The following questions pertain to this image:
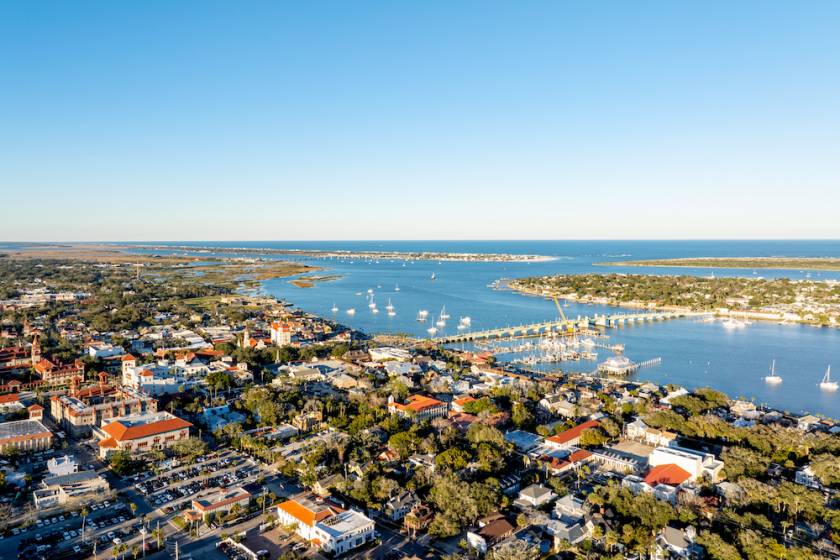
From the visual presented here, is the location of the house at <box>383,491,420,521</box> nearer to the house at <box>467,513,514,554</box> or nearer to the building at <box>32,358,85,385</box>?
the house at <box>467,513,514,554</box>

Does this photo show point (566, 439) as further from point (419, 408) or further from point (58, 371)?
point (58, 371)

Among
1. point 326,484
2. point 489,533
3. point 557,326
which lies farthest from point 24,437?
point 557,326

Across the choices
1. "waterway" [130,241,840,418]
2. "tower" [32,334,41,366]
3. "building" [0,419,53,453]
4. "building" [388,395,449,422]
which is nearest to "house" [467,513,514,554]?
"building" [388,395,449,422]

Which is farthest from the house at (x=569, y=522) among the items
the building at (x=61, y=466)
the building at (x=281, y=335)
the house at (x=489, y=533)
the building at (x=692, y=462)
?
the building at (x=281, y=335)

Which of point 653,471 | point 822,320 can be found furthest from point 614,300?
point 653,471

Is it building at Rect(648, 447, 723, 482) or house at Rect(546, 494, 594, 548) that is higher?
building at Rect(648, 447, 723, 482)

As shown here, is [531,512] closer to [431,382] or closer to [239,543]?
[239,543]

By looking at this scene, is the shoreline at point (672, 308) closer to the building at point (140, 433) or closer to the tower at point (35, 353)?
the building at point (140, 433)
